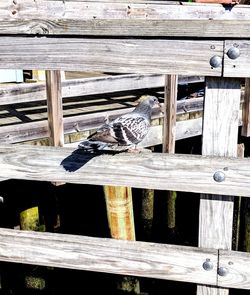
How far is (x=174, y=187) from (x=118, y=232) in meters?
0.76

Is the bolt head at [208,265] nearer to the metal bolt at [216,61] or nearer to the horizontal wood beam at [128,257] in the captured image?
the horizontal wood beam at [128,257]

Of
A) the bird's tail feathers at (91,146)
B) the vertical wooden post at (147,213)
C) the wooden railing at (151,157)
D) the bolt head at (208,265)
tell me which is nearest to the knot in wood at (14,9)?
the wooden railing at (151,157)

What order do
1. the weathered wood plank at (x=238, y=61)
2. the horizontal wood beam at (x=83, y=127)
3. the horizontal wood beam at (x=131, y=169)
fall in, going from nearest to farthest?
1. the weathered wood plank at (x=238, y=61)
2. the horizontal wood beam at (x=131, y=169)
3. the horizontal wood beam at (x=83, y=127)

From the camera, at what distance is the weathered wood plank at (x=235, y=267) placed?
2342 mm

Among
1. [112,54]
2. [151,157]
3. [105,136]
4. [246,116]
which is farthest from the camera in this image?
[246,116]

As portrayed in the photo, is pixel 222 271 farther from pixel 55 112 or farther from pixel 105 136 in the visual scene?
pixel 55 112

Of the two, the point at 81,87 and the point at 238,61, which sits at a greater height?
the point at 238,61

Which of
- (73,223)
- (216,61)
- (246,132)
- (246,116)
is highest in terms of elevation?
(216,61)

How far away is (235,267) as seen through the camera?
7.72ft

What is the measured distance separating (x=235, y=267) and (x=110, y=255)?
21.9 inches

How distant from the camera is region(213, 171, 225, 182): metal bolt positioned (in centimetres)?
224

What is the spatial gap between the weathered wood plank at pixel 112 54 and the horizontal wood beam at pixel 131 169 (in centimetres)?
37

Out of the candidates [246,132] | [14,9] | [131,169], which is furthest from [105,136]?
[246,132]

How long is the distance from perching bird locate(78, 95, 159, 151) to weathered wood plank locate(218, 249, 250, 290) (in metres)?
0.67
